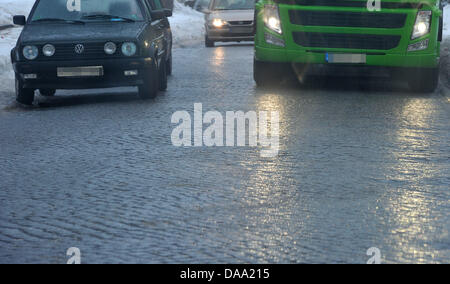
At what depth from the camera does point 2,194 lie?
710 cm

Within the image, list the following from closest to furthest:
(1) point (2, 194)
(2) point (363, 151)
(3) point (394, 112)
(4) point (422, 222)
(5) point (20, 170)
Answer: (4) point (422, 222), (1) point (2, 194), (5) point (20, 170), (2) point (363, 151), (3) point (394, 112)

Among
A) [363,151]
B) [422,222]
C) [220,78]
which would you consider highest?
[422,222]

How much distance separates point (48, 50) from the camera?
13.1 m

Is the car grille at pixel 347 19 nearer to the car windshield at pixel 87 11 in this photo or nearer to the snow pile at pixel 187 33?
the car windshield at pixel 87 11

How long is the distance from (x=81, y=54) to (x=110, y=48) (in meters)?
0.39

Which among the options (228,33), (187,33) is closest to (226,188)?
(228,33)

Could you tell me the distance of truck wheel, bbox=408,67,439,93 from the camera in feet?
47.2

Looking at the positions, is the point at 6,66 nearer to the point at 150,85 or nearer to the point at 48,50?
the point at 48,50

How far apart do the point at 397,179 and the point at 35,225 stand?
9.37ft

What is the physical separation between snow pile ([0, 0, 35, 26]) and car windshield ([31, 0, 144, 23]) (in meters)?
20.6

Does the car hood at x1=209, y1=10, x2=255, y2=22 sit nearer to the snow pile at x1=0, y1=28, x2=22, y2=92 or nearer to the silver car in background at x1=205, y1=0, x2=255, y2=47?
the silver car in background at x1=205, y1=0, x2=255, y2=47
